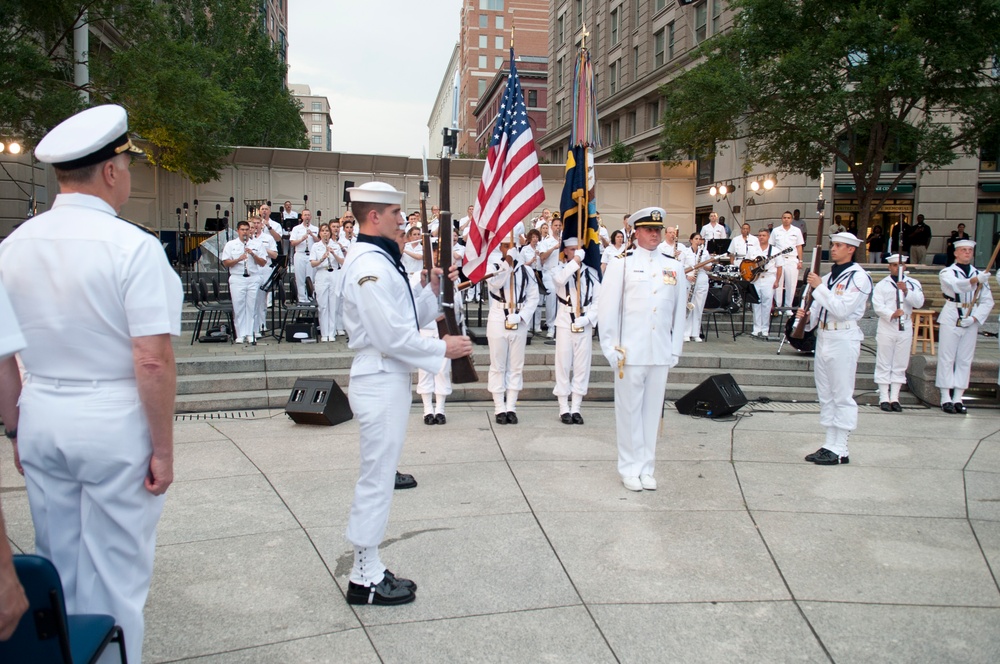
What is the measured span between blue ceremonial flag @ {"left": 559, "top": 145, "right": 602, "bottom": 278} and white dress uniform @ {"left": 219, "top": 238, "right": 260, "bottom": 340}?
20.3 ft

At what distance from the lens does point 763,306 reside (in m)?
15.2

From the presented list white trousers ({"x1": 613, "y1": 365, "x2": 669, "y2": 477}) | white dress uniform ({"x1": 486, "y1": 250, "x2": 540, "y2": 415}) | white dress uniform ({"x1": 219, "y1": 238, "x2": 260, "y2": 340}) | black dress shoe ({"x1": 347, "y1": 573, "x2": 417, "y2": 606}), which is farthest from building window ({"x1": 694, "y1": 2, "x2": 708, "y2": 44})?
black dress shoe ({"x1": 347, "y1": 573, "x2": 417, "y2": 606})

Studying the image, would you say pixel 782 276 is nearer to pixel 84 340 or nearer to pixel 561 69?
pixel 84 340

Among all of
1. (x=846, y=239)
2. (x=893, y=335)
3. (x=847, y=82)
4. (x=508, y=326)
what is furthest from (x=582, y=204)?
(x=847, y=82)

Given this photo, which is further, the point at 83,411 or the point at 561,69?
the point at 561,69

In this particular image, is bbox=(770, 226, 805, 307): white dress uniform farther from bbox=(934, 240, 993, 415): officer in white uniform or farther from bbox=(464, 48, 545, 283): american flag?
bbox=(464, 48, 545, 283): american flag

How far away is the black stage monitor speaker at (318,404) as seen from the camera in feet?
28.7

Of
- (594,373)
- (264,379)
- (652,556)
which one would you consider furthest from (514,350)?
(652,556)

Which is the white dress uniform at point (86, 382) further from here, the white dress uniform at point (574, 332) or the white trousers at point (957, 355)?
the white trousers at point (957, 355)

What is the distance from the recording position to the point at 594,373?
11.5 m

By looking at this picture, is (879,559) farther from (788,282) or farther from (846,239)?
(788,282)

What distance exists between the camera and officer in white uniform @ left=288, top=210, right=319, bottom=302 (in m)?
16.1

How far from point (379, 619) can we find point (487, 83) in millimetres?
109918

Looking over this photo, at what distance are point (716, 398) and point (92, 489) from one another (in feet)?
25.9
